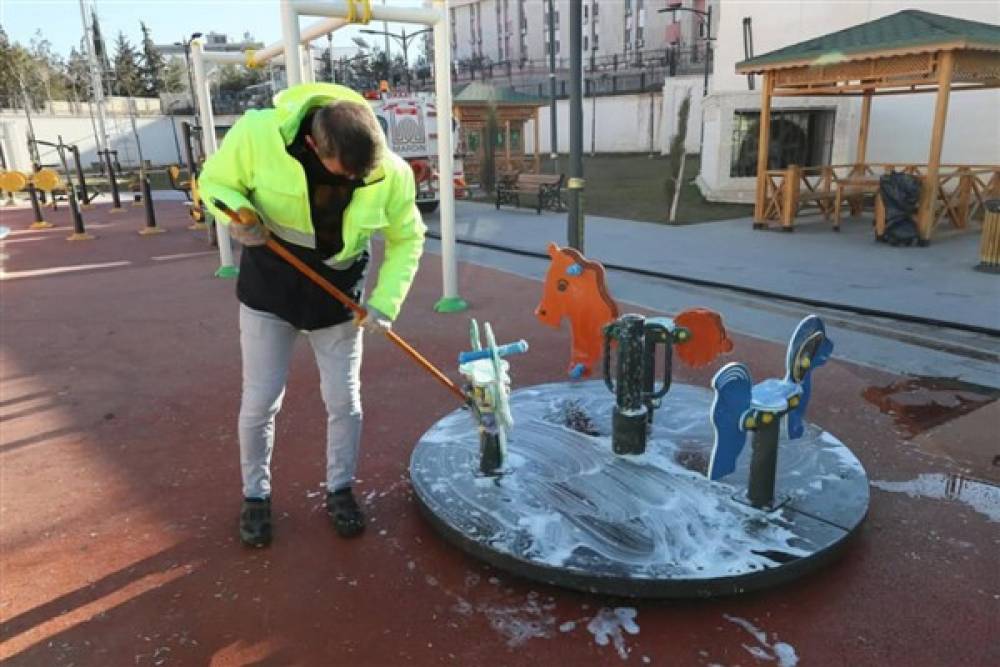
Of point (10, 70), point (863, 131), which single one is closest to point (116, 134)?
point (10, 70)

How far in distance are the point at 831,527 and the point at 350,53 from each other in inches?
2856

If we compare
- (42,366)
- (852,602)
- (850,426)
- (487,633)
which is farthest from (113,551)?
(850,426)

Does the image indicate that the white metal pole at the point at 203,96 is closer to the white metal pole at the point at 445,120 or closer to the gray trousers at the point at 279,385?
the white metal pole at the point at 445,120

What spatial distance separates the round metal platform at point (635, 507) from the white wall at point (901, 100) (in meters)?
12.5

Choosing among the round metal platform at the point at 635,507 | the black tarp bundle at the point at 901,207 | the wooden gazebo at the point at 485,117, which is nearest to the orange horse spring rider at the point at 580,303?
the round metal platform at the point at 635,507

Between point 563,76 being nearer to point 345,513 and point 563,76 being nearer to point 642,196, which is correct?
point 642,196

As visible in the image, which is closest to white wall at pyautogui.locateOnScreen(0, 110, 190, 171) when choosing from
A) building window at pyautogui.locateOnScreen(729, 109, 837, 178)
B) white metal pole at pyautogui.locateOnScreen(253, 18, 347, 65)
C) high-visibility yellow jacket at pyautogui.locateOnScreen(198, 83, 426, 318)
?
building window at pyautogui.locateOnScreen(729, 109, 837, 178)

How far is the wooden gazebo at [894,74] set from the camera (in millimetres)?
9508

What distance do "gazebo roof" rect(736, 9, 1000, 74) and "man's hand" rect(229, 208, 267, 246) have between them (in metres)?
9.84

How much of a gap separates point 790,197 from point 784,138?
3881 millimetres

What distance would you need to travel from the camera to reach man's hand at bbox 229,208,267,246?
7.80 feet

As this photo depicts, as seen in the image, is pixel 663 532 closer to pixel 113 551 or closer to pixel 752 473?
pixel 752 473

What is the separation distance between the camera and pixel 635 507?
289 cm

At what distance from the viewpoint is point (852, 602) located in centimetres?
249
